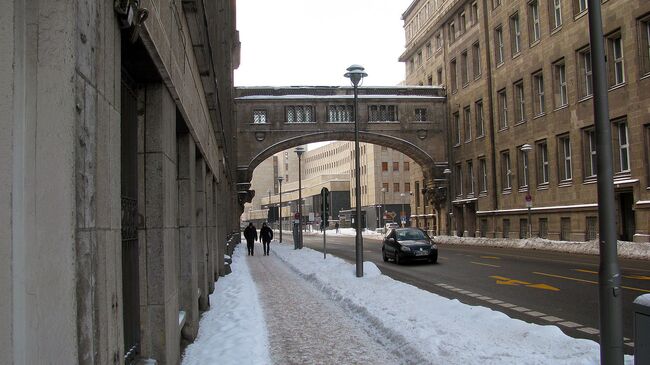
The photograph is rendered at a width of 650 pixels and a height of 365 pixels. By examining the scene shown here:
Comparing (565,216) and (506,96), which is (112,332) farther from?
(506,96)

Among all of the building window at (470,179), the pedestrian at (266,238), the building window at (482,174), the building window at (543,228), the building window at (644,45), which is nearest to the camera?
the building window at (644,45)

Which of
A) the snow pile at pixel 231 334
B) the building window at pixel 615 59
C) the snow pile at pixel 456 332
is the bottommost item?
the snow pile at pixel 231 334

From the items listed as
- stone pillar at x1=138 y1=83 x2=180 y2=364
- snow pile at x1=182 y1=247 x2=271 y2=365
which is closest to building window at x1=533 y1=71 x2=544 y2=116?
snow pile at x1=182 y1=247 x2=271 y2=365

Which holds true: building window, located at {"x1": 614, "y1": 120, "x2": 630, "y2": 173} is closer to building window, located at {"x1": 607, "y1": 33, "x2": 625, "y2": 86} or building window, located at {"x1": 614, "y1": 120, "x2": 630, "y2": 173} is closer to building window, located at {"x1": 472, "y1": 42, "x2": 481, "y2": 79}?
building window, located at {"x1": 607, "y1": 33, "x2": 625, "y2": 86}

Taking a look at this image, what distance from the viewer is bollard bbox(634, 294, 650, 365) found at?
12.6ft

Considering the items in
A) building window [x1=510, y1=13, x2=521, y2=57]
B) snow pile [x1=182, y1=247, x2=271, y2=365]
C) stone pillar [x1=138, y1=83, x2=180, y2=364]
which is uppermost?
building window [x1=510, y1=13, x2=521, y2=57]

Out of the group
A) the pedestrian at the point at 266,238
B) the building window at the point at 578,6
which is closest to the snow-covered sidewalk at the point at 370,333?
the pedestrian at the point at 266,238

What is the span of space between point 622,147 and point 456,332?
24.7 meters

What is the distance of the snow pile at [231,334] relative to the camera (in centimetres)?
657

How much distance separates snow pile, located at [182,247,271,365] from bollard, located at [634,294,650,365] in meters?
3.88

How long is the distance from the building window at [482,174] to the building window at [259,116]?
18360 mm

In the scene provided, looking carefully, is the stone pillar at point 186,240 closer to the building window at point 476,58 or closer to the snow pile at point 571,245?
the snow pile at point 571,245


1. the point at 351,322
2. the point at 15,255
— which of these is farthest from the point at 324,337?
the point at 15,255

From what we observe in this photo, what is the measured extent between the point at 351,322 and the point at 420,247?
13.3m
